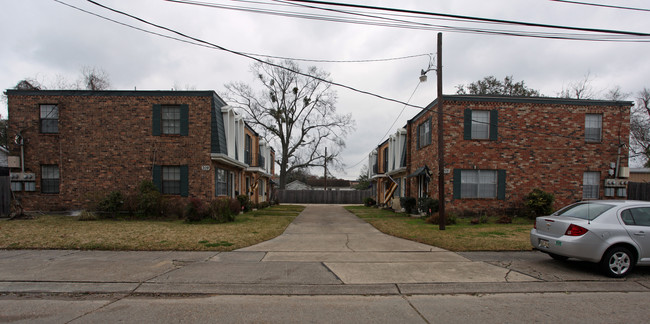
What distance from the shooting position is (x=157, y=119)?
51.6ft

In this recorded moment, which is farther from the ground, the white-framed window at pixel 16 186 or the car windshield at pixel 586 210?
the car windshield at pixel 586 210

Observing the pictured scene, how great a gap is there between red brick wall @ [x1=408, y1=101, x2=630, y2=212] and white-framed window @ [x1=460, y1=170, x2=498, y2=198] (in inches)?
11.1

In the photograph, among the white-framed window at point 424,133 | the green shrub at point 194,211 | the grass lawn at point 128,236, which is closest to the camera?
the grass lawn at point 128,236

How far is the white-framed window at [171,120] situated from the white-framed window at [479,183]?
13.5 meters

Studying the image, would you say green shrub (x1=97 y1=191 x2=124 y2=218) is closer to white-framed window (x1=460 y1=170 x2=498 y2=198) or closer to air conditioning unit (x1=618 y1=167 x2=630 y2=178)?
white-framed window (x1=460 y1=170 x2=498 y2=198)

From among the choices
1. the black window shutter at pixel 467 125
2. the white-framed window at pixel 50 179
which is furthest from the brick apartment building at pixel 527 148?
the white-framed window at pixel 50 179

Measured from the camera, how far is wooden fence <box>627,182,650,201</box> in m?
16.7

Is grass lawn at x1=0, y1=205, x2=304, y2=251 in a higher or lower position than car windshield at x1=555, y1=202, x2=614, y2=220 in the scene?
lower

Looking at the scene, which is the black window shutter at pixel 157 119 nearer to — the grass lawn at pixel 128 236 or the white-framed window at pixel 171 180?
the white-framed window at pixel 171 180

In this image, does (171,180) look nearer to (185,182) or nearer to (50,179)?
(185,182)

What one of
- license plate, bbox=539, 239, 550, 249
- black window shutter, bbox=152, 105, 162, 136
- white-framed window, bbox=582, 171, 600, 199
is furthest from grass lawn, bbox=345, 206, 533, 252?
black window shutter, bbox=152, 105, 162, 136

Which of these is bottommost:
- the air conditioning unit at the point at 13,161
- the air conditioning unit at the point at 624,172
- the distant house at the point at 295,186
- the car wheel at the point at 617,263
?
the distant house at the point at 295,186

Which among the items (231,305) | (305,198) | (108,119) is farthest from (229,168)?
(305,198)

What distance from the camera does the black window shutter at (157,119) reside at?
619 inches
